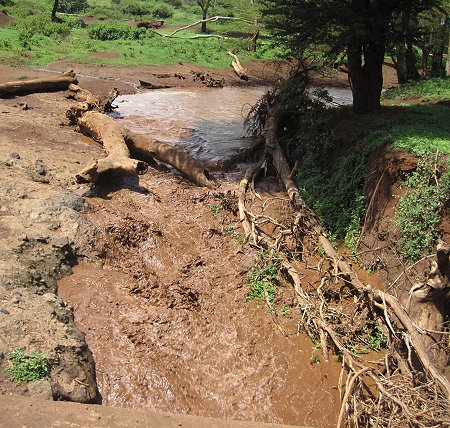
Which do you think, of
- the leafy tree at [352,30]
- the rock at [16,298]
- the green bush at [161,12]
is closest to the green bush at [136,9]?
the green bush at [161,12]

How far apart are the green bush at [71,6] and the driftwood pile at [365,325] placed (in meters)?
41.9

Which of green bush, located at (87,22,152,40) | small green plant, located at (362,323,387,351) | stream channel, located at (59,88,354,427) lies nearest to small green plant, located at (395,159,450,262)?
small green plant, located at (362,323,387,351)

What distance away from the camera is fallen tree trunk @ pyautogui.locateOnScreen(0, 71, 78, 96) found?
15.0 meters

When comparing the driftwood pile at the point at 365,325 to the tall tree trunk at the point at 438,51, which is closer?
the driftwood pile at the point at 365,325

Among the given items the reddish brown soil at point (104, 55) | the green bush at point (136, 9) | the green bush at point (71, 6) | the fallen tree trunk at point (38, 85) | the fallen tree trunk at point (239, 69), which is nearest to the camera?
the fallen tree trunk at point (38, 85)

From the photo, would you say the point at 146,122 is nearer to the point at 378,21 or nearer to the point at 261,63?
the point at 378,21

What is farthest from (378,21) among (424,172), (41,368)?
(41,368)

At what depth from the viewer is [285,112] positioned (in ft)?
36.9

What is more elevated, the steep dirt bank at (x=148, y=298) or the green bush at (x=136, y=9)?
the green bush at (x=136, y=9)

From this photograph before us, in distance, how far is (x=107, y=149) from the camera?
10.4 m

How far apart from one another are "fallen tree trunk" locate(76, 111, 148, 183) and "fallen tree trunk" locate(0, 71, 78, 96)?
12.6ft

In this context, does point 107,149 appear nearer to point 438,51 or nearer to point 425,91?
point 425,91

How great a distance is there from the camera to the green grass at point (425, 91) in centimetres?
1482

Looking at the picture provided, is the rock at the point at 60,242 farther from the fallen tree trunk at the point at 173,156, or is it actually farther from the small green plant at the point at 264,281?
the fallen tree trunk at the point at 173,156
